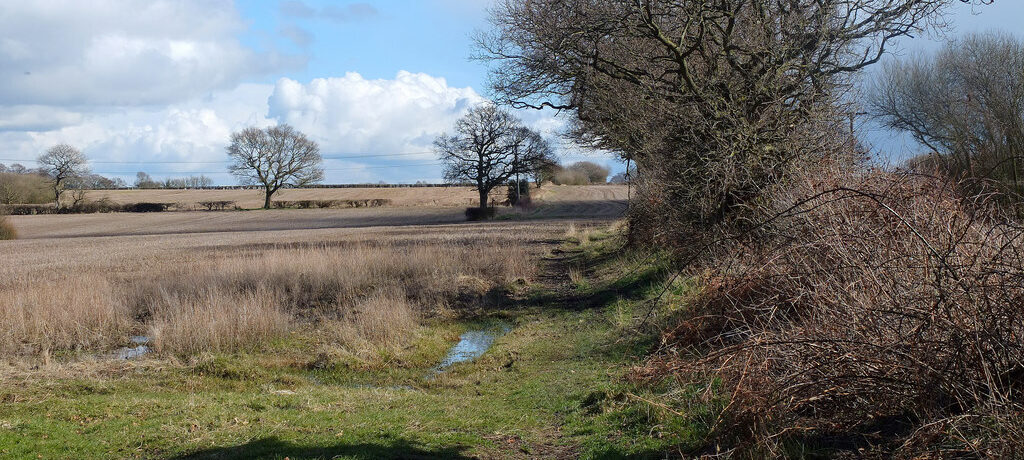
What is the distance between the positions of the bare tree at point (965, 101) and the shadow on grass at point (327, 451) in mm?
17626

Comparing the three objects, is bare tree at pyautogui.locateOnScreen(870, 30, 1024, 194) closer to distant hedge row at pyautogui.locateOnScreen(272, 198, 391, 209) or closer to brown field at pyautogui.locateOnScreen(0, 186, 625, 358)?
brown field at pyautogui.locateOnScreen(0, 186, 625, 358)

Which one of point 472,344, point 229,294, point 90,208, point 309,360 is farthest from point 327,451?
point 90,208

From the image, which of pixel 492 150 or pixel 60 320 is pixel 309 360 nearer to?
pixel 60 320

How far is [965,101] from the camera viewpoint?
82.5 feet

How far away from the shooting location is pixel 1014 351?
3.91m

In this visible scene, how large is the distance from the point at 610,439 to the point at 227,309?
1033 centimetres

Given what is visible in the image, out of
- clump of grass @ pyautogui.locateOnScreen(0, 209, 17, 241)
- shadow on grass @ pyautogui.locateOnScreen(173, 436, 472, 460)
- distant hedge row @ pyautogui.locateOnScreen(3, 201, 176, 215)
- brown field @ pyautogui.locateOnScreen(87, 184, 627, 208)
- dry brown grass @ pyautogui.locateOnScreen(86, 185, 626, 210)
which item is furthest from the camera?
dry brown grass @ pyautogui.locateOnScreen(86, 185, 626, 210)

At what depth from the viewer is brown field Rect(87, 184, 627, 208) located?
8256 centimetres

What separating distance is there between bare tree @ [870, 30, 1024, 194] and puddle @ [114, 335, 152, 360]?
19752 mm

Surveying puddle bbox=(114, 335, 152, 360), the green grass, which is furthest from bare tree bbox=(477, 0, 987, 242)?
puddle bbox=(114, 335, 152, 360)

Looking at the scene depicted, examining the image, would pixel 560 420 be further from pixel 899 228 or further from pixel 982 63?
pixel 982 63

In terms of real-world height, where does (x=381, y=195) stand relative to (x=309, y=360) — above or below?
above

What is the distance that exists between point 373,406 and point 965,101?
2568cm

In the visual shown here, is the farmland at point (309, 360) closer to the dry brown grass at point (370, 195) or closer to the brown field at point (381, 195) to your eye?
the brown field at point (381, 195)
